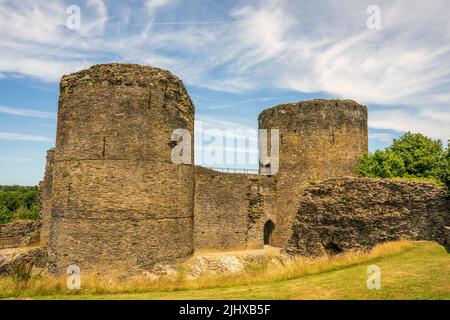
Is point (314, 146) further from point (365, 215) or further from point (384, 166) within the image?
point (365, 215)

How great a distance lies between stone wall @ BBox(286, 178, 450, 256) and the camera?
12.0 m

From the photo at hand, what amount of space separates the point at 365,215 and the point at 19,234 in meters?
20.3

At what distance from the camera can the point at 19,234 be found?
22.5 m

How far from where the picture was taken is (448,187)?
1193cm

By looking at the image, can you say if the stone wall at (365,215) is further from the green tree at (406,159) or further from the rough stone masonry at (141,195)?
the green tree at (406,159)

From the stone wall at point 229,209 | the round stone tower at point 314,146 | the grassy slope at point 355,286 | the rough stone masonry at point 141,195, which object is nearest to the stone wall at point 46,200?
the rough stone masonry at point 141,195

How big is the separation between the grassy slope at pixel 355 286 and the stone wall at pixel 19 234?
13.6 m

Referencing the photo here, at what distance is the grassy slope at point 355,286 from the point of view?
24.4 ft

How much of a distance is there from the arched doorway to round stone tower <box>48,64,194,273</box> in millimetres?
8677
